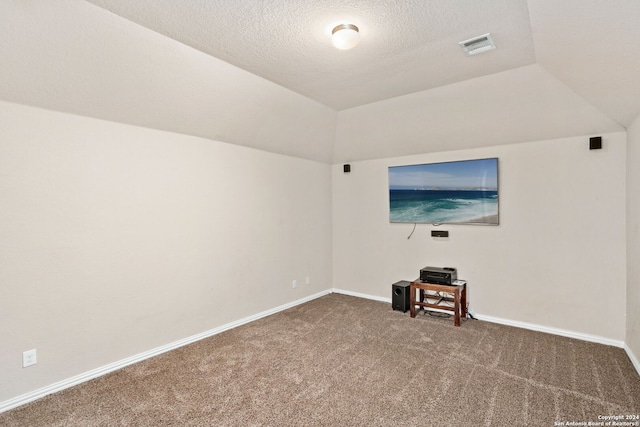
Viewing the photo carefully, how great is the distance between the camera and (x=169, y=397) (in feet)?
7.93

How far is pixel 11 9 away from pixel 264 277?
131 inches

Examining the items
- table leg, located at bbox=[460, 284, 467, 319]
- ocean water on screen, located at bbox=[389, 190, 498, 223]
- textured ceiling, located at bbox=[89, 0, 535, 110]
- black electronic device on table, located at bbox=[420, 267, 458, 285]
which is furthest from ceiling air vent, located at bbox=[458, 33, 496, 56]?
table leg, located at bbox=[460, 284, 467, 319]

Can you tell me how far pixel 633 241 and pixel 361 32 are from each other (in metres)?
3.09

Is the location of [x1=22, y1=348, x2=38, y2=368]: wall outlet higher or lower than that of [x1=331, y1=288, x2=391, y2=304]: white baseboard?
higher

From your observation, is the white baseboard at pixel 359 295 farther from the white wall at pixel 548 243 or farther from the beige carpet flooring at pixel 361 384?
the beige carpet flooring at pixel 361 384

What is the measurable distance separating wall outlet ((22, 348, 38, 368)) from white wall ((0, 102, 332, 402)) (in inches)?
1.3

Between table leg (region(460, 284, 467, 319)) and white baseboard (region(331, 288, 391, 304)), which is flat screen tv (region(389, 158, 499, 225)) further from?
white baseboard (region(331, 288, 391, 304))

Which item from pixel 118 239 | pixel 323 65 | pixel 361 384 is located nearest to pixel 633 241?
pixel 361 384

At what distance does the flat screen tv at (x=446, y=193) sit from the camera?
3.97m

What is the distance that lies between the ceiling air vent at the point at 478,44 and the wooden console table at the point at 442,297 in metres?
2.49

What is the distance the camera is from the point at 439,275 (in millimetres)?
3967

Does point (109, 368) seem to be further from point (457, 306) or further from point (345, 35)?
point (457, 306)

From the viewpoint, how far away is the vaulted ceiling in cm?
203

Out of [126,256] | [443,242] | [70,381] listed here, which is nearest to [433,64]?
[443,242]
